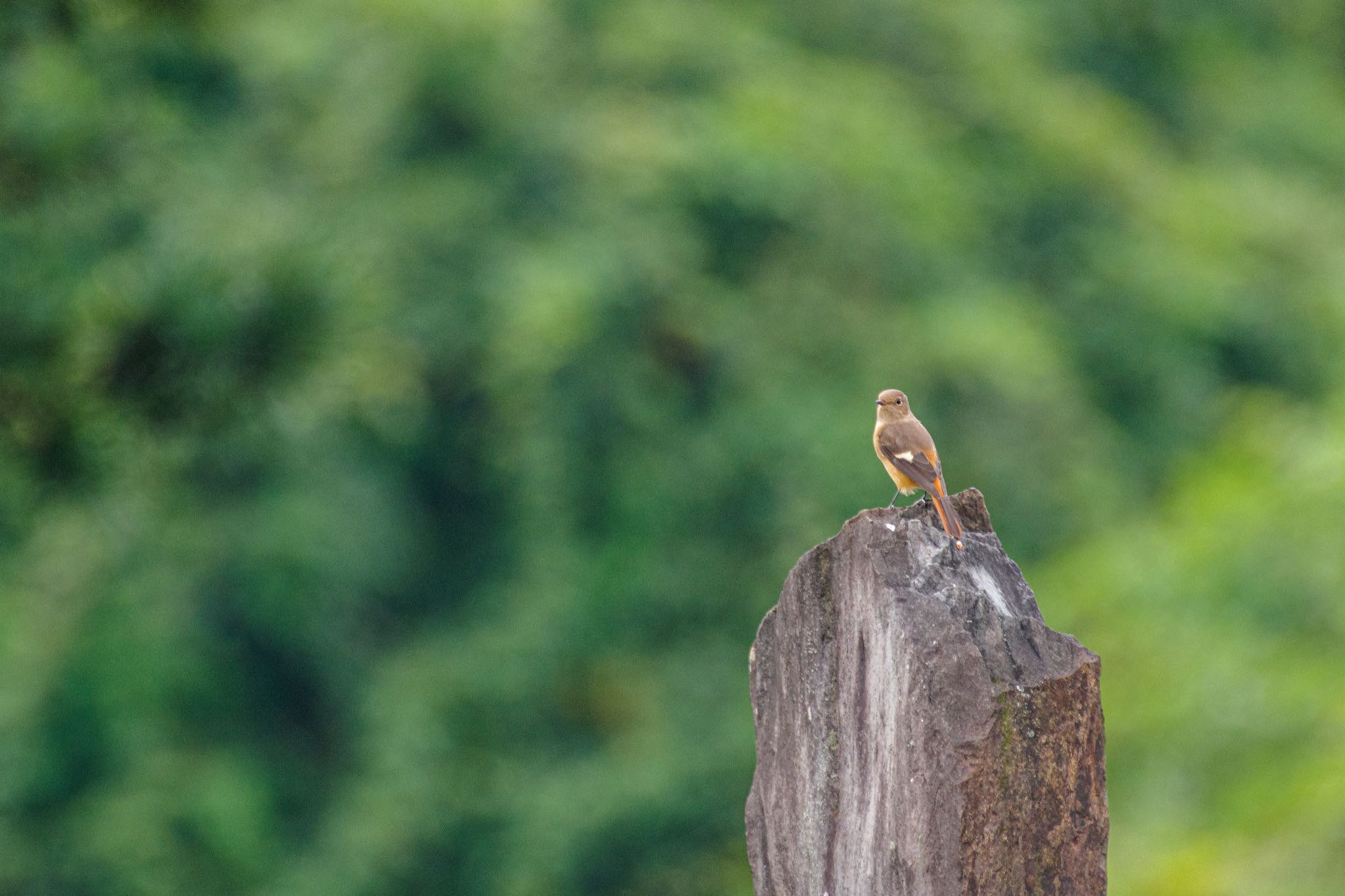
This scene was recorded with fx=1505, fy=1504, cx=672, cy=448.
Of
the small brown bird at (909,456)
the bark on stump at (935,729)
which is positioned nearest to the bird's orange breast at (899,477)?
the small brown bird at (909,456)

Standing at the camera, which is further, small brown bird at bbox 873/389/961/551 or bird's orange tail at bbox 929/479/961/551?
small brown bird at bbox 873/389/961/551

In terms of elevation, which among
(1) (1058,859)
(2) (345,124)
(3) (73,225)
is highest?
(2) (345,124)

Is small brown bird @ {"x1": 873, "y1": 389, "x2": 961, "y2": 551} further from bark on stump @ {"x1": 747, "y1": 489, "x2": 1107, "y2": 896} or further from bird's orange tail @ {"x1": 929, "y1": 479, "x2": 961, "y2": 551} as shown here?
bark on stump @ {"x1": 747, "y1": 489, "x2": 1107, "y2": 896}

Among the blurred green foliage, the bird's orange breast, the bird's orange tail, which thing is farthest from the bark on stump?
the blurred green foliage

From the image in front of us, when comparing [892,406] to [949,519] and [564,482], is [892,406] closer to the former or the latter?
[949,519]

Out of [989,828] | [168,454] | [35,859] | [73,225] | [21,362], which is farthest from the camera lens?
[35,859]

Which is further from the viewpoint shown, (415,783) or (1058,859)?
(415,783)

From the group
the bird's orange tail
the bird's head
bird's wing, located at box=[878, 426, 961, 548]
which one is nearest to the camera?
the bird's orange tail

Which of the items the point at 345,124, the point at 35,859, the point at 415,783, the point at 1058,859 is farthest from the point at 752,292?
the point at 1058,859

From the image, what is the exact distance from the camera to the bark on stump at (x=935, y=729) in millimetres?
2047

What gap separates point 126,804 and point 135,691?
2.15ft

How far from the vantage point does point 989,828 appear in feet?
6.70

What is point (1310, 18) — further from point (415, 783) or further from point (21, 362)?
point (21, 362)

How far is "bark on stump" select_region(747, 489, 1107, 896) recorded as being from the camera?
6.72ft
